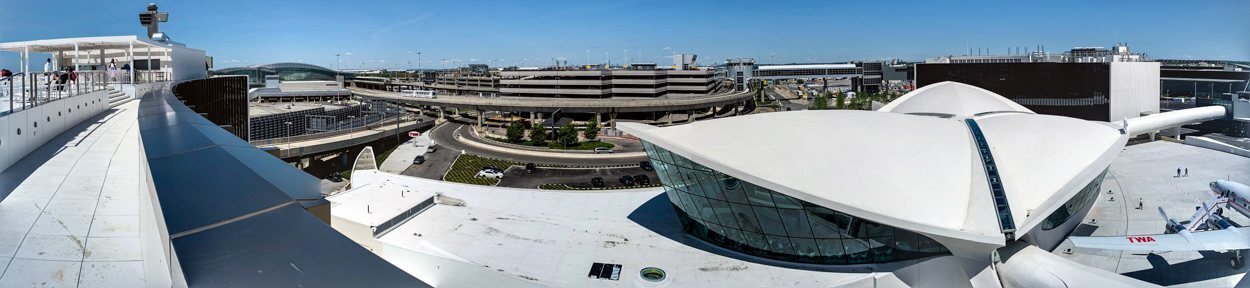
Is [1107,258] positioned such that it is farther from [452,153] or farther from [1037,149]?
[452,153]

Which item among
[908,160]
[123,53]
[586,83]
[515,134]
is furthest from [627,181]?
[586,83]

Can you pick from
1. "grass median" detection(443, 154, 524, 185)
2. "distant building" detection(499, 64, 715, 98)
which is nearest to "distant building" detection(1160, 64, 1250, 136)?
"grass median" detection(443, 154, 524, 185)

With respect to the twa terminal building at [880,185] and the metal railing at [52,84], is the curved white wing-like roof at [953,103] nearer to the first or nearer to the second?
the twa terminal building at [880,185]

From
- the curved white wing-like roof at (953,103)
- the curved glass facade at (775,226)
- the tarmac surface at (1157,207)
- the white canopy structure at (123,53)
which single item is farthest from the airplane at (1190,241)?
the white canopy structure at (123,53)

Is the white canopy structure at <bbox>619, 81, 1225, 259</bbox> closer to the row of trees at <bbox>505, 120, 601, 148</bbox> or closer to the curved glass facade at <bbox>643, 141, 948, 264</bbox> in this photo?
the curved glass facade at <bbox>643, 141, 948, 264</bbox>

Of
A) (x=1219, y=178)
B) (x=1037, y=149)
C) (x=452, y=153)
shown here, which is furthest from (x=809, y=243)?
(x=452, y=153)

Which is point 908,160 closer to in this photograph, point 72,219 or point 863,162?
point 863,162
